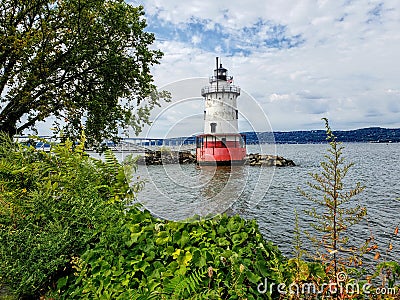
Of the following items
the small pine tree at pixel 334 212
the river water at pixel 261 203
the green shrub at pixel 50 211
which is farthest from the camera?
the river water at pixel 261 203

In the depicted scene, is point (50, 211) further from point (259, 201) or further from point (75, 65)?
point (259, 201)

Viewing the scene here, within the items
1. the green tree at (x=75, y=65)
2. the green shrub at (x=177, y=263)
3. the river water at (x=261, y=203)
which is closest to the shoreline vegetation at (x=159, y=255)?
the green shrub at (x=177, y=263)

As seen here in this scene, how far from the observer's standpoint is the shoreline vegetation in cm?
272

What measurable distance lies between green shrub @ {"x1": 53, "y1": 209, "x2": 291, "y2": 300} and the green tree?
778cm

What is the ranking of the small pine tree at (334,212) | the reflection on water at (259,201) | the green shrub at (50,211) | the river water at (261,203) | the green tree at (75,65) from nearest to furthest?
the small pine tree at (334,212)
the green shrub at (50,211)
the river water at (261,203)
the reflection on water at (259,201)
the green tree at (75,65)

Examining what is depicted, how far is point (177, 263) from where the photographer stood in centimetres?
317

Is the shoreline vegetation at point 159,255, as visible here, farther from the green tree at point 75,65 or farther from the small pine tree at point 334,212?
the green tree at point 75,65

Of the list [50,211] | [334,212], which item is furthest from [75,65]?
[334,212]

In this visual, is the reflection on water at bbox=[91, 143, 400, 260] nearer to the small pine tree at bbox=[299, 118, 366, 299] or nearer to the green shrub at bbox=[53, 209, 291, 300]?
the green shrub at bbox=[53, 209, 291, 300]

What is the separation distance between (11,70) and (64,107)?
1.98 m

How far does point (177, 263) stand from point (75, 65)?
409 inches

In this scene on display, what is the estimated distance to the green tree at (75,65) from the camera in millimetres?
11039

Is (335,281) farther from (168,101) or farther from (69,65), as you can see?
(69,65)

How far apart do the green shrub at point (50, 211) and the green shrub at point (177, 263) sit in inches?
9.0
